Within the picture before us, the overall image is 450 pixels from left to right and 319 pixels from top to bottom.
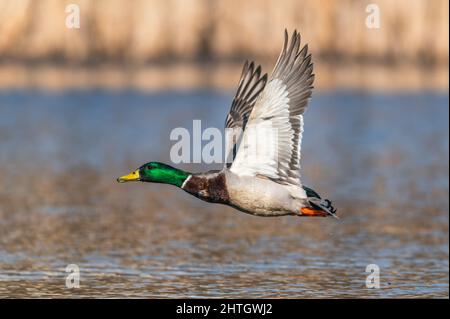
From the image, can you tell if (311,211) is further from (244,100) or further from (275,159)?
(244,100)

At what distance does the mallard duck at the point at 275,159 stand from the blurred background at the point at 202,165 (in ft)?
7.23

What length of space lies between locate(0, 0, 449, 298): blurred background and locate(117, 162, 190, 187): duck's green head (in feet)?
5.24

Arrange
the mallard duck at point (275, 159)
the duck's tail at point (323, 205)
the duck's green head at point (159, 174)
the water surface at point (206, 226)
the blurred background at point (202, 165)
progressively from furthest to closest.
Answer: the blurred background at point (202, 165), the water surface at point (206, 226), the duck's green head at point (159, 174), the mallard duck at point (275, 159), the duck's tail at point (323, 205)

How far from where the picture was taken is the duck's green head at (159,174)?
9.98 metres

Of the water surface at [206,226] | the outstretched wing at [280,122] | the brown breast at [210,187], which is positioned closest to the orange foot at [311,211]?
the outstretched wing at [280,122]

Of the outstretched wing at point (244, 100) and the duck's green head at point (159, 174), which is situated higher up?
the outstretched wing at point (244, 100)

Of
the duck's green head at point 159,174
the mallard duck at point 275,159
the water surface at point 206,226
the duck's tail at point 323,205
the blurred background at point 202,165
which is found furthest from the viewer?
the blurred background at point 202,165

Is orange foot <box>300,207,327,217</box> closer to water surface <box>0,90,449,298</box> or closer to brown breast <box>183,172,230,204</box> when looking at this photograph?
brown breast <box>183,172,230,204</box>

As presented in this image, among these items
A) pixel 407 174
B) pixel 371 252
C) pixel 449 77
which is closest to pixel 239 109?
pixel 371 252

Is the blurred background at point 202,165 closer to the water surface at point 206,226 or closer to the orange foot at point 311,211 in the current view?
the water surface at point 206,226

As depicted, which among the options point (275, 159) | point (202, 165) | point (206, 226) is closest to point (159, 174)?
point (275, 159)

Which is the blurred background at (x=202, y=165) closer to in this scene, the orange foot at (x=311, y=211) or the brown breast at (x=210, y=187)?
the brown breast at (x=210, y=187)

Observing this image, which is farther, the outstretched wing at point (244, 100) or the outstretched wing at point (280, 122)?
the outstretched wing at point (244, 100)

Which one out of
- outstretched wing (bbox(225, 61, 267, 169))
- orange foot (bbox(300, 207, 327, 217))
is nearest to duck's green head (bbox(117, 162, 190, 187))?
outstretched wing (bbox(225, 61, 267, 169))
